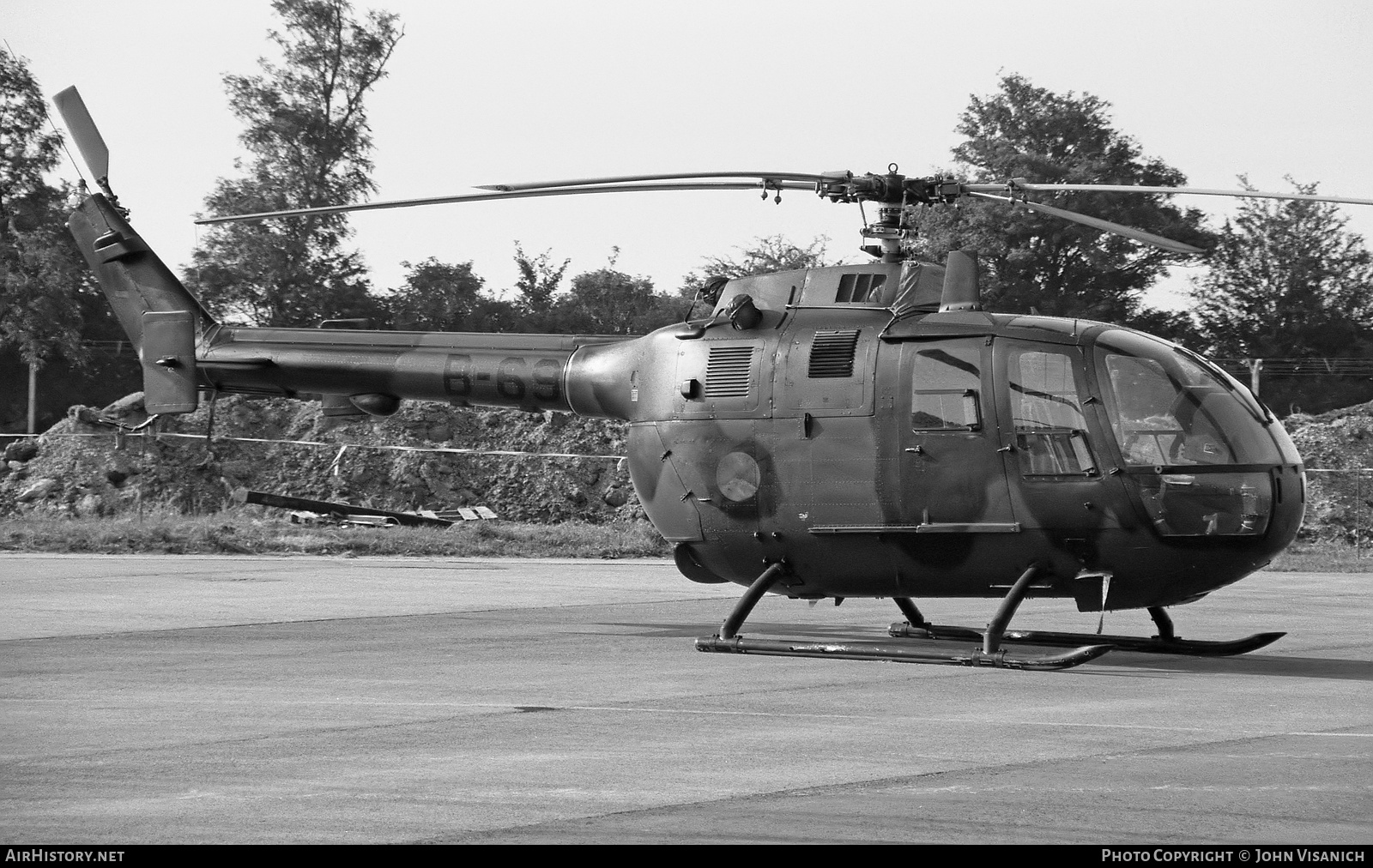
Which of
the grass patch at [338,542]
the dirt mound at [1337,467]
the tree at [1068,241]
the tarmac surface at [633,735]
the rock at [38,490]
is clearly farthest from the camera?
the tree at [1068,241]

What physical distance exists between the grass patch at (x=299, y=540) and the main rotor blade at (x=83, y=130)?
373 inches

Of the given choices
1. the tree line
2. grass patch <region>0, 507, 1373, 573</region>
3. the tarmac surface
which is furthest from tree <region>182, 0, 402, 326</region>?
the tarmac surface

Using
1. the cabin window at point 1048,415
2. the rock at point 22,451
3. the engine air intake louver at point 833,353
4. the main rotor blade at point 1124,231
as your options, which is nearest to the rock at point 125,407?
the rock at point 22,451

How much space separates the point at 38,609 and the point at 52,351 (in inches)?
1372

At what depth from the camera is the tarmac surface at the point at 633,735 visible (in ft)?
17.8

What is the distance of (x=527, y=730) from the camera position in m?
7.62

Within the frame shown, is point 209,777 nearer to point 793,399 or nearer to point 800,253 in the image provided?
point 793,399

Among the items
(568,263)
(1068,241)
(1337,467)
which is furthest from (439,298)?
(1337,467)

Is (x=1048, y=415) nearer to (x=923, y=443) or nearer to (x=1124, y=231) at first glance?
(x=923, y=443)

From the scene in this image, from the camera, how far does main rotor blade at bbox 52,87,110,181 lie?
49.2 feet

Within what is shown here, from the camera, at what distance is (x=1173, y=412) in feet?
32.2

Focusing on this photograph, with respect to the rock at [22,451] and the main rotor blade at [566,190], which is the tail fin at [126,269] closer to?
the main rotor blade at [566,190]

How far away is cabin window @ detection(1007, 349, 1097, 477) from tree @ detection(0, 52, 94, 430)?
37203 mm

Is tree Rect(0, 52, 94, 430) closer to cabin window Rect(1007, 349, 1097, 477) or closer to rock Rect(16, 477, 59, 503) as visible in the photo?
rock Rect(16, 477, 59, 503)
